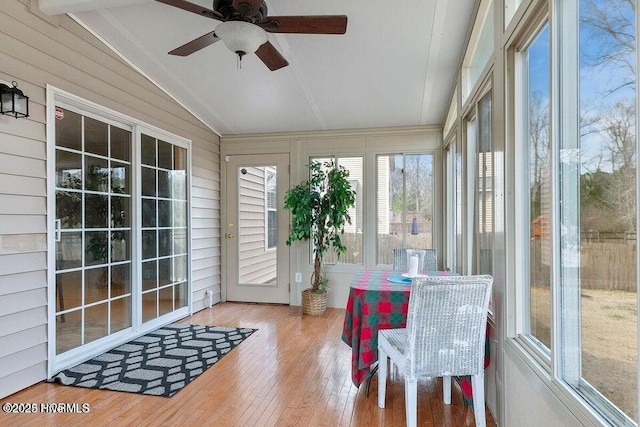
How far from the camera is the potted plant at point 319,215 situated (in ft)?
15.3

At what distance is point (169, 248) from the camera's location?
4379mm

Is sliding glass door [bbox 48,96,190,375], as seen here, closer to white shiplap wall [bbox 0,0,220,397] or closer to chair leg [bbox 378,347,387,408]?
white shiplap wall [bbox 0,0,220,397]

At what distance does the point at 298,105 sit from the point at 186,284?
265 cm

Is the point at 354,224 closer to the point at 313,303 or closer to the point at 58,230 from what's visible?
the point at 313,303

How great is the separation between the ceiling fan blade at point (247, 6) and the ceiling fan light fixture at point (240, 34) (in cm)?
6

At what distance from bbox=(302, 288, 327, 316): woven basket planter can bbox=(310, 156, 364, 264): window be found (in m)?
0.61

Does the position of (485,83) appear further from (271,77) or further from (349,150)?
(349,150)

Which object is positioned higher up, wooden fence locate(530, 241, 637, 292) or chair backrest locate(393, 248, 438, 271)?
wooden fence locate(530, 241, 637, 292)

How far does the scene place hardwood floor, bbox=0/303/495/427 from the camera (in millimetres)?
2260

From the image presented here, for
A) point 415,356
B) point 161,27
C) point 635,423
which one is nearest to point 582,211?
point 635,423

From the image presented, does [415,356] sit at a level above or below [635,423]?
below

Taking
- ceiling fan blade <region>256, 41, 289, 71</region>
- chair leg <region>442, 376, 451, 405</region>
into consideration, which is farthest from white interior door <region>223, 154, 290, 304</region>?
chair leg <region>442, 376, 451, 405</region>

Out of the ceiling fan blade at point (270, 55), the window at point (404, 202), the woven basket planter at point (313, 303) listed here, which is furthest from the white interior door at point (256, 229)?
the ceiling fan blade at point (270, 55)

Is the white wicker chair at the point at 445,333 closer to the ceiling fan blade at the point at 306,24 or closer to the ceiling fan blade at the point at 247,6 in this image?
the ceiling fan blade at the point at 306,24
